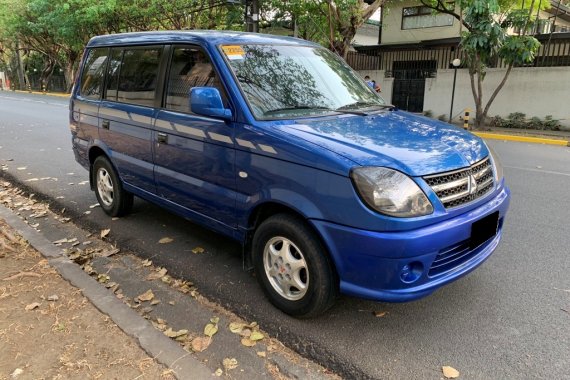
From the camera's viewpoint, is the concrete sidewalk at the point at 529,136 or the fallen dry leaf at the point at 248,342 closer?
the fallen dry leaf at the point at 248,342

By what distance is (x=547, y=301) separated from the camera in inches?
135

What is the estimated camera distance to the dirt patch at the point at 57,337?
8.50ft

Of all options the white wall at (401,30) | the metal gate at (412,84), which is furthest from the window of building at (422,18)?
the metal gate at (412,84)

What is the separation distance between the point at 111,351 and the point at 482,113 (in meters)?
15.7

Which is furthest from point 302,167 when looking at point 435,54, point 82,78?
point 435,54

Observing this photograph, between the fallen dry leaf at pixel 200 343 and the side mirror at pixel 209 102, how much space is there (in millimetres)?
1519

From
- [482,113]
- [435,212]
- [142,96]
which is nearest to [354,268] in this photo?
[435,212]

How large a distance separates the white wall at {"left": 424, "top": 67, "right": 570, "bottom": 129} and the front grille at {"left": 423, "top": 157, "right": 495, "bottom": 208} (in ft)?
49.2

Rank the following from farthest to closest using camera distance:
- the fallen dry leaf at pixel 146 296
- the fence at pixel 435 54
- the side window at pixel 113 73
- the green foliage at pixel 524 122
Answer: the fence at pixel 435 54 → the green foliage at pixel 524 122 → the side window at pixel 113 73 → the fallen dry leaf at pixel 146 296

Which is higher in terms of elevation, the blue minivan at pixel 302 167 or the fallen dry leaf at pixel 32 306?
the blue minivan at pixel 302 167

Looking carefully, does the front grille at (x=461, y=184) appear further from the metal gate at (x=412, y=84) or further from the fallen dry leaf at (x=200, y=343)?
the metal gate at (x=412, y=84)

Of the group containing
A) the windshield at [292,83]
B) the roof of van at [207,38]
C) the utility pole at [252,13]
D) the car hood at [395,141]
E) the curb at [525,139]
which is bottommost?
the curb at [525,139]

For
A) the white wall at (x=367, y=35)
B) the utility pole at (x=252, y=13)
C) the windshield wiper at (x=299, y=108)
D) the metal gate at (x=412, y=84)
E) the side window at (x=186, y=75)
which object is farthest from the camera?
the white wall at (x=367, y=35)

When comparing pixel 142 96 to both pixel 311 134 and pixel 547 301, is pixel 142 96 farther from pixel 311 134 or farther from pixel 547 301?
pixel 547 301
